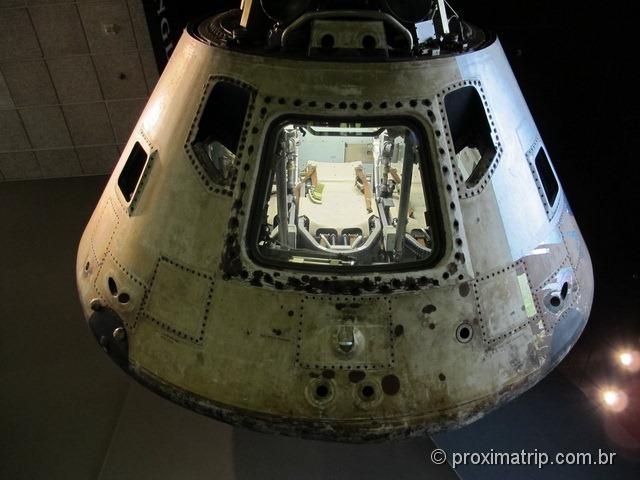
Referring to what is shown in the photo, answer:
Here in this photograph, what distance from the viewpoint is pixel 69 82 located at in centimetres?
393

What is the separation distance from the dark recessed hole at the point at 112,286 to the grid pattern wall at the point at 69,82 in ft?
9.01

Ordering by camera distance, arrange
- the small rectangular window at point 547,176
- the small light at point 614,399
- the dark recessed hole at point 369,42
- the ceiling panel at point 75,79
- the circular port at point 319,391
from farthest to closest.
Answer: the ceiling panel at point 75,79, the small light at point 614,399, the small rectangular window at point 547,176, the dark recessed hole at point 369,42, the circular port at point 319,391

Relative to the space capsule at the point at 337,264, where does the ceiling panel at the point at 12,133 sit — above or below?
below

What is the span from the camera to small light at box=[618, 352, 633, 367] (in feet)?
10.0

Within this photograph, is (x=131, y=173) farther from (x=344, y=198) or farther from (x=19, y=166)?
(x=19, y=166)

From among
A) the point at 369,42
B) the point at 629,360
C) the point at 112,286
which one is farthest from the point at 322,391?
the point at 629,360

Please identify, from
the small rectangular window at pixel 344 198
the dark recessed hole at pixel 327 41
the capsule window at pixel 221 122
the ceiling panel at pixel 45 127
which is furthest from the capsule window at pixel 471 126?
the ceiling panel at pixel 45 127

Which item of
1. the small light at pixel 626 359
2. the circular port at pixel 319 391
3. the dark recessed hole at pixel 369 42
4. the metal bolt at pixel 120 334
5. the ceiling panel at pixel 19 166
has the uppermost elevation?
the dark recessed hole at pixel 369 42

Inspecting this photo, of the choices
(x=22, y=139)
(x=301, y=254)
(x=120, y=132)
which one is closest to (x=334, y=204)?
(x=301, y=254)

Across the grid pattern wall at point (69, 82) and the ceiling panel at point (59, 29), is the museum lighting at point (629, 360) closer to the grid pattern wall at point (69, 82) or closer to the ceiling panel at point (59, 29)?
the grid pattern wall at point (69, 82)

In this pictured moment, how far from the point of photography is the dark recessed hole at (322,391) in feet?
4.52

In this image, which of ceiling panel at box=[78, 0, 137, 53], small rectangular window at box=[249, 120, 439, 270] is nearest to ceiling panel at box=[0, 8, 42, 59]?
ceiling panel at box=[78, 0, 137, 53]

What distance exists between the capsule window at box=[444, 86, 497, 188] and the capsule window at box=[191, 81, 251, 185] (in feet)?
2.18

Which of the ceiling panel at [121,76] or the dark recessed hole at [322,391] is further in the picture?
the ceiling panel at [121,76]
